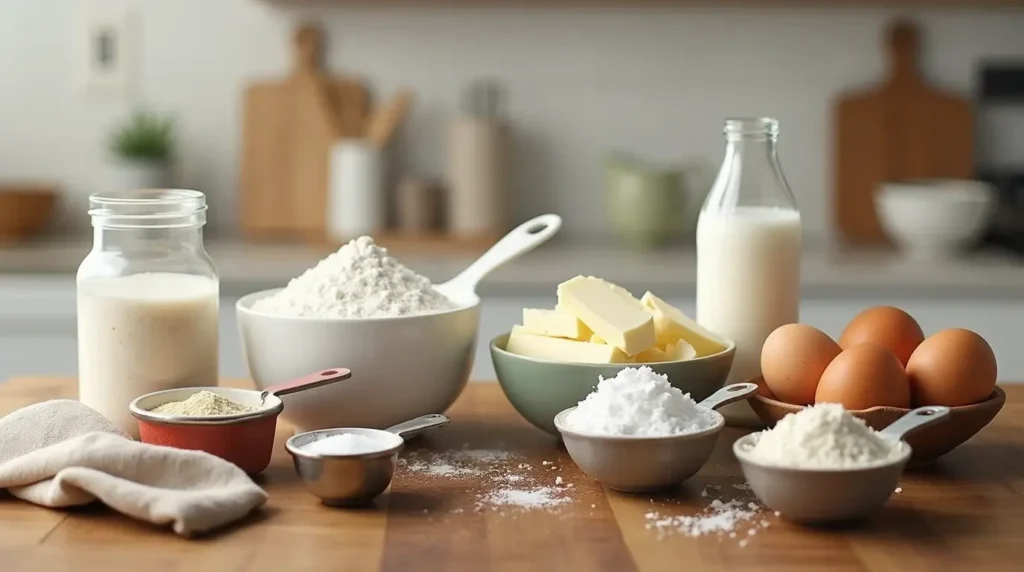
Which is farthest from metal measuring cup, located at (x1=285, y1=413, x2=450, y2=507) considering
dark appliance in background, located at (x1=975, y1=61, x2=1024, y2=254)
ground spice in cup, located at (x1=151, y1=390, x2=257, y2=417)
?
dark appliance in background, located at (x1=975, y1=61, x2=1024, y2=254)

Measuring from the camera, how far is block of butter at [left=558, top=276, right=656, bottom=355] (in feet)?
4.00

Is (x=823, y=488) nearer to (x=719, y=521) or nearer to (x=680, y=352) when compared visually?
(x=719, y=521)

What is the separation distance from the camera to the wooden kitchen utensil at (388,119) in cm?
307

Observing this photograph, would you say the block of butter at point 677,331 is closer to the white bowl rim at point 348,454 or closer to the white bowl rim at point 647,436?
the white bowl rim at point 647,436

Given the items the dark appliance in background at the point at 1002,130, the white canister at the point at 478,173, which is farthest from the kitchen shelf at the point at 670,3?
the white canister at the point at 478,173

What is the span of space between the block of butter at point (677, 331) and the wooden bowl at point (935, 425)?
10 centimetres

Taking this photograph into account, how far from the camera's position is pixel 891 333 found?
1.28 metres

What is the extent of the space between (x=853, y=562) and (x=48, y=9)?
2773mm

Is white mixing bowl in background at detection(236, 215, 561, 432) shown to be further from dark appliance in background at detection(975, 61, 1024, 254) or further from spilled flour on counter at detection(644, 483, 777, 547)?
dark appliance in background at detection(975, 61, 1024, 254)

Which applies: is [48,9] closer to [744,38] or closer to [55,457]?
[744,38]

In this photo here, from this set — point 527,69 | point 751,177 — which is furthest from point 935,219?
point 751,177

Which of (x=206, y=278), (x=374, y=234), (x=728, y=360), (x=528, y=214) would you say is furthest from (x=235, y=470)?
(x=528, y=214)

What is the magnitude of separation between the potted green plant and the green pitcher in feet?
3.59

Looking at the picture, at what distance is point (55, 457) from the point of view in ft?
3.50
